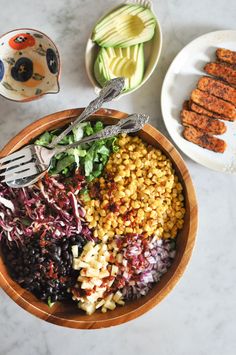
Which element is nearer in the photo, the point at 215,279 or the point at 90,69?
the point at 90,69

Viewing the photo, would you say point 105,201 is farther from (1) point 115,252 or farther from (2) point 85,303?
(2) point 85,303

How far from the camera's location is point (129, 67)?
10.1ft

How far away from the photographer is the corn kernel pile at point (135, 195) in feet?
9.62

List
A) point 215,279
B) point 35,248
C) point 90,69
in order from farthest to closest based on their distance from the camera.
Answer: point 215,279 < point 90,69 < point 35,248

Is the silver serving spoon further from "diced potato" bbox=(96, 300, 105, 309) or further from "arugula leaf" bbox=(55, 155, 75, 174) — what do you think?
"diced potato" bbox=(96, 300, 105, 309)

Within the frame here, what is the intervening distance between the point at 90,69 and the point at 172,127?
24.6 inches


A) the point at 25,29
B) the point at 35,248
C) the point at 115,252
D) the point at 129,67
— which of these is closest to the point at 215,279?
the point at 115,252

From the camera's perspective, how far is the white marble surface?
10.5 feet

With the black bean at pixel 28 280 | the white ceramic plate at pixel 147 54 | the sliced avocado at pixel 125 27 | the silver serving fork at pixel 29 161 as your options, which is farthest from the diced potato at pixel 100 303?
the sliced avocado at pixel 125 27

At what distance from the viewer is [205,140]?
10.5 feet

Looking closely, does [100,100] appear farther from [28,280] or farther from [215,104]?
[28,280]

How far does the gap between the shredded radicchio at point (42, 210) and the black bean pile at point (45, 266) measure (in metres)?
0.05

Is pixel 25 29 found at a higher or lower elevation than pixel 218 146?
higher

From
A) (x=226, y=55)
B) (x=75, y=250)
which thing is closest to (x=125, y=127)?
(x=75, y=250)
